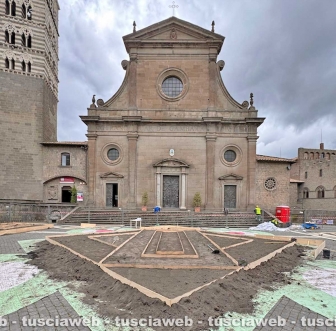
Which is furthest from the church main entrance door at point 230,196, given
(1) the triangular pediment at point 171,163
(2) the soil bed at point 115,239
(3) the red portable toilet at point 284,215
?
(2) the soil bed at point 115,239

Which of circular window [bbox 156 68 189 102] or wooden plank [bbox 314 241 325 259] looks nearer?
wooden plank [bbox 314 241 325 259]

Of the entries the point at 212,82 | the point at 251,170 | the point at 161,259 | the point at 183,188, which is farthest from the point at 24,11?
the point at 161,259

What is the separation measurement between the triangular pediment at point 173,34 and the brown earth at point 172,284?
23.7 m

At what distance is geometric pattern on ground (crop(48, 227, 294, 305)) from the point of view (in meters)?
5.38

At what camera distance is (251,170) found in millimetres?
24766

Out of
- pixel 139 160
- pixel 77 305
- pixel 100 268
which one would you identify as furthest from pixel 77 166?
pixel 77 305

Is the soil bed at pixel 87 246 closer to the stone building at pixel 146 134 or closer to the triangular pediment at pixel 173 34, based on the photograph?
the stone building at pixel 146 134

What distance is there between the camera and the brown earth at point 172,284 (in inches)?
170

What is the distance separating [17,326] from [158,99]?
922 inches

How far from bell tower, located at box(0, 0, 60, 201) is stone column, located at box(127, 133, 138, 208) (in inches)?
345

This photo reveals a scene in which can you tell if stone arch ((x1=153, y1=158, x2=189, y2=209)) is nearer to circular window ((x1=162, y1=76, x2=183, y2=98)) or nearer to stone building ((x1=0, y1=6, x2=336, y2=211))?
stone building ((x1=0, y1=6, x2=336, y2=211))

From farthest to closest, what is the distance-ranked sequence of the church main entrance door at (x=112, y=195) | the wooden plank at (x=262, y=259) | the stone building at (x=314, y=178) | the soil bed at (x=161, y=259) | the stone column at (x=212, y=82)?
the stone building at (x=314, y=178), the stone column at (x=212, y=82), the church main entrance door at (x=112, y=195), the soil bed at (x=161, y=259), the wooden plank at (x=262, y=259)

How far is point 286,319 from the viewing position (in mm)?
4504

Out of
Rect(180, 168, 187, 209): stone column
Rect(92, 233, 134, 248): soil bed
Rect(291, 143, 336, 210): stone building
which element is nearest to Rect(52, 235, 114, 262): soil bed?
Rect(92, 233, 134, 248): soil bed
